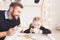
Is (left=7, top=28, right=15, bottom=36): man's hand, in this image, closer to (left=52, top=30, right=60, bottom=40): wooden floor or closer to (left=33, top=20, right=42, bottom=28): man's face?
(left=33, top=20, right=42, bottom=28): man's face

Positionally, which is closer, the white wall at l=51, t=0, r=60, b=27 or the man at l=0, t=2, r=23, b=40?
the man at l=0, t=2, r=23, b=40

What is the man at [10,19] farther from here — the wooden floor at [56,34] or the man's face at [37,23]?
the wooden floor at [56,34]

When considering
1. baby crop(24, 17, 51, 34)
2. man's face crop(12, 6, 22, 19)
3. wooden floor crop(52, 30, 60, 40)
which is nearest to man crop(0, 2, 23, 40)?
man's face crop(12, 6, 22, 19)

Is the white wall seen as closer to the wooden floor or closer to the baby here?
the wooden floor

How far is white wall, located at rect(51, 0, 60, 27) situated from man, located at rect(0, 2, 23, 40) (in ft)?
1.08

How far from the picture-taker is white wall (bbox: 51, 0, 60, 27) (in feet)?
4.31

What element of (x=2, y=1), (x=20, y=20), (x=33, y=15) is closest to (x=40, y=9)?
(x=33, y=15)

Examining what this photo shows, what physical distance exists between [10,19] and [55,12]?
44cm

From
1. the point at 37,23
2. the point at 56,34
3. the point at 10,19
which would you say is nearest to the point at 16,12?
the point at 10,19

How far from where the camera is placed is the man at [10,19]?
109 centimetres

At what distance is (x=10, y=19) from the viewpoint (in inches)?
44.1

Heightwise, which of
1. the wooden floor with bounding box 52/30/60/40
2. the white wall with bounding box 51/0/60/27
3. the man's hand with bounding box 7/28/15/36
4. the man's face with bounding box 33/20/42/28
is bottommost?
the wooden floor with bounding box 52/30/60/40

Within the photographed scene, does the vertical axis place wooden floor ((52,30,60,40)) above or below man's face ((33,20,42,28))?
below

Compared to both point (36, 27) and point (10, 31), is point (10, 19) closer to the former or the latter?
point (10, 31)
